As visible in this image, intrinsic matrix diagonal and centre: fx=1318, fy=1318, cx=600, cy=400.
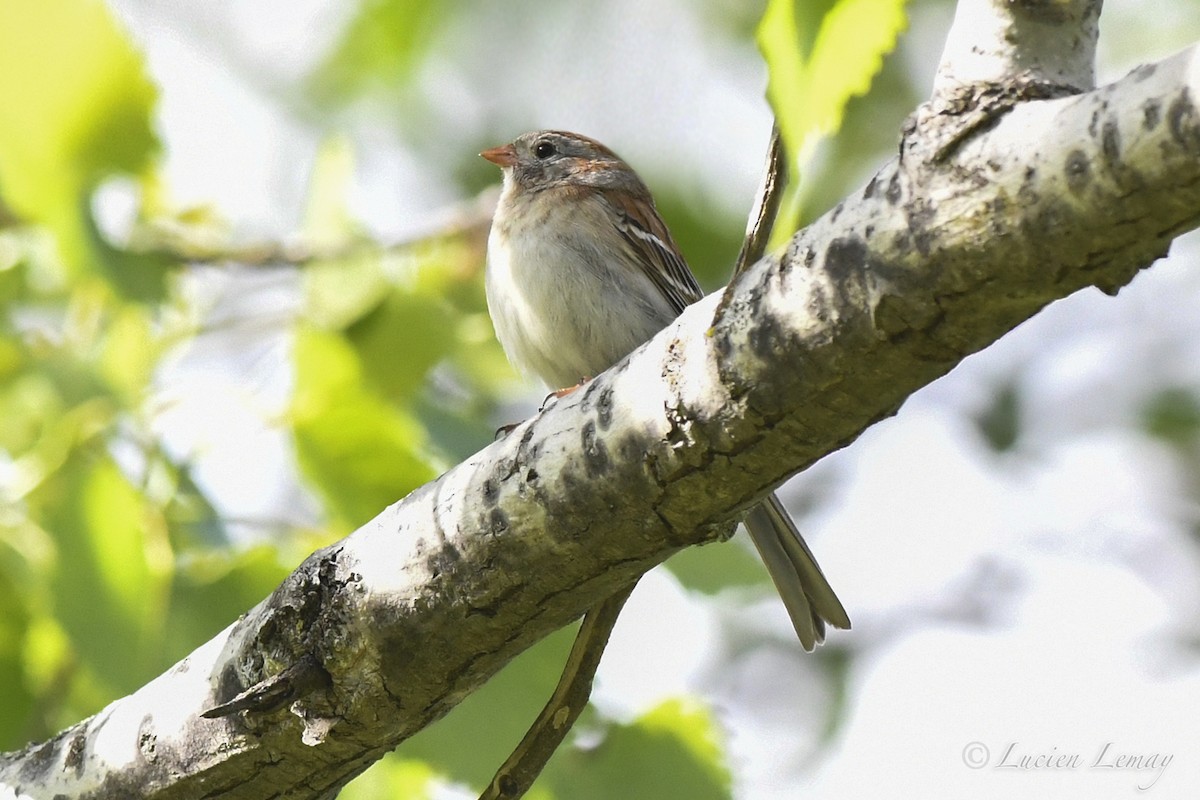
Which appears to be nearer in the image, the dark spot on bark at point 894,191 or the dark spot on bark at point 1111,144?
the dark spot on bark at point 1111,144

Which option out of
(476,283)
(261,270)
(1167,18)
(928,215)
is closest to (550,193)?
(476,283)

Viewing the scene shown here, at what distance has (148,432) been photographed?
3.90 metres

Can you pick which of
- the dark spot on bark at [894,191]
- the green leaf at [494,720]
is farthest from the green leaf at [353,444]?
the dark spot on bark at [894,191]

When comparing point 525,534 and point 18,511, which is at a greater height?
point 525,534

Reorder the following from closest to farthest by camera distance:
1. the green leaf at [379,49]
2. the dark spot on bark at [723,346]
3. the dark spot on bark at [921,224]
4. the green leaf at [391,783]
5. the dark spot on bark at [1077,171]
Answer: the dark spot on bark at [1077,171] < the dark spot on bark at [921,224] < the dark spot on bark at [723,346] < the green leaf at [391,783] < the green leaf at [379,49]

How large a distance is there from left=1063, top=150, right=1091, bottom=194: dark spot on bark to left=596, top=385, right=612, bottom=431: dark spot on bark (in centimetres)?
90

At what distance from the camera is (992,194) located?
5.84ft

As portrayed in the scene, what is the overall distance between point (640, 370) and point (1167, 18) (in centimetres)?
595

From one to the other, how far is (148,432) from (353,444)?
612 mm

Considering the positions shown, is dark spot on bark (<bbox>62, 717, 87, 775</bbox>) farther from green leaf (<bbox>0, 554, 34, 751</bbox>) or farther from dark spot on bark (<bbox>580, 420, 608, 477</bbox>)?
dark spot on bark (<bbox>580, 420, 608, 477</bbox>)

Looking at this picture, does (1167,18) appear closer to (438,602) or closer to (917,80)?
(917,80)

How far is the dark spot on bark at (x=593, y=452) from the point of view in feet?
7.52

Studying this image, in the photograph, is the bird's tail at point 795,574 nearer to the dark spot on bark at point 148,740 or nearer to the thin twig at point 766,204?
the thin twig at point 766,204

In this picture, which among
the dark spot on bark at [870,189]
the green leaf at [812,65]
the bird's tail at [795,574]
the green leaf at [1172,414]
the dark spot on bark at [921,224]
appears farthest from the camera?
the green leaf at [1172,414]
